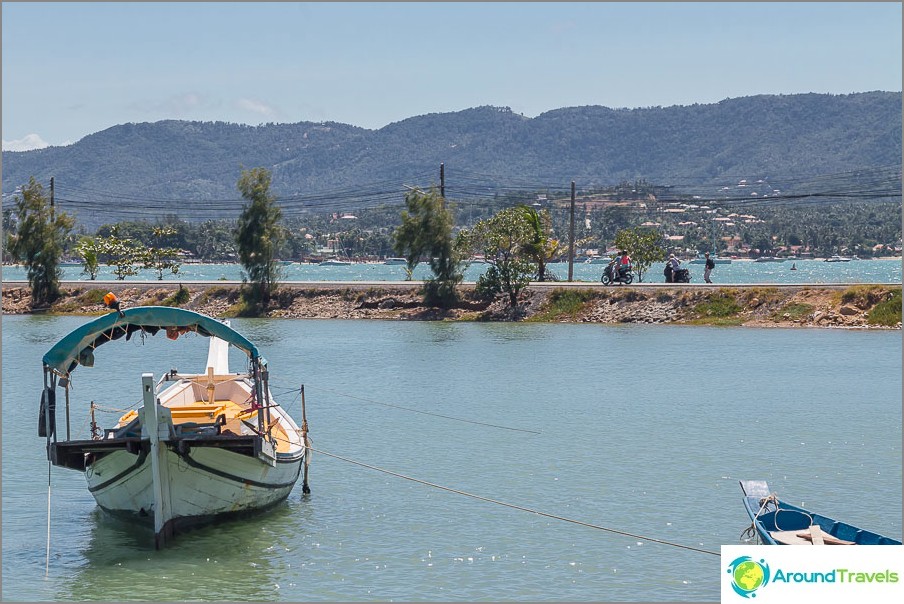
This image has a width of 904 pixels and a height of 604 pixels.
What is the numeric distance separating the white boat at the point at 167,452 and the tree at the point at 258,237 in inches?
2350

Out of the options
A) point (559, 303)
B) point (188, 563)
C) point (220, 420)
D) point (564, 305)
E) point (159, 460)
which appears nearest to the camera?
point (188, 563)

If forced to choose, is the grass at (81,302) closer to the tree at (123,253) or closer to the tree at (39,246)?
the tree at (39,246)

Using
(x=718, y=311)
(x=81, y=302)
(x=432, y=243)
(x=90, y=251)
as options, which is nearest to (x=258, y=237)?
(x=432, y=243)

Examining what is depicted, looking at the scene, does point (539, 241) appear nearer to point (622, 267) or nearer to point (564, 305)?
point (622, 267)

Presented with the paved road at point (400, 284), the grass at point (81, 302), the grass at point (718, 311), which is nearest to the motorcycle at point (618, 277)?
the paved road at point (400, 284)

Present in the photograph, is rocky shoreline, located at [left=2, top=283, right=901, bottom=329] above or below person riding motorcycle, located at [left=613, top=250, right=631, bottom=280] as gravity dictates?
below

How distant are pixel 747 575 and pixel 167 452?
1131 cm

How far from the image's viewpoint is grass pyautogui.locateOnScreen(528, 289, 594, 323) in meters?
75.6

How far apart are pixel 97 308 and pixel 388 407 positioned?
5064 centimetres

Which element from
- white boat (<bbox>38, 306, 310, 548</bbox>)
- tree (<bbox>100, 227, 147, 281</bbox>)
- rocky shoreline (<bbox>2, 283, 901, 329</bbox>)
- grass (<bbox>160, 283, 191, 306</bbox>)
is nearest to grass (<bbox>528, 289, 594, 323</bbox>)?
rocky shoreline (<bbox>2, 283, 901, 329</bbox>)

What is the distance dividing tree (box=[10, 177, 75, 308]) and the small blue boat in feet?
254

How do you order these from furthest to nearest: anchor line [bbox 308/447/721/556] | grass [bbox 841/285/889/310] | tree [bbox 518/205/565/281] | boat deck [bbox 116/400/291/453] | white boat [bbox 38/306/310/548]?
1. tree [bbox 518/205/565/281]
2. grass [bbox 841/285/889/310]
3. boat deck [bbox 116/400/291/453]
4. anchor line [bbox 308/447/721/556]
5. white boat [bbox 38/306/310/548]

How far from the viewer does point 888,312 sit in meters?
66.1

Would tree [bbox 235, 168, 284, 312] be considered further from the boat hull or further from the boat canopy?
the boat canopy
